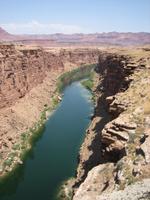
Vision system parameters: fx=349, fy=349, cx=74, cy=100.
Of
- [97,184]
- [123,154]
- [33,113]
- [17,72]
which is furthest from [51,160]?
[17,72]

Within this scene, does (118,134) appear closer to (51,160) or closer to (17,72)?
(51,160)

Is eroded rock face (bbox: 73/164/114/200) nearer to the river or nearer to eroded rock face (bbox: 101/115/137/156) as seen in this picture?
eroded rock face (bbox: 101/115/137/156)

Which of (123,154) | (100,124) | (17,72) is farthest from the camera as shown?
(17,72)

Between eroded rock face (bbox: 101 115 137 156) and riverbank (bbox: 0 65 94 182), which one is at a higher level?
eroded rock face (bbox: 101 115 137 156)

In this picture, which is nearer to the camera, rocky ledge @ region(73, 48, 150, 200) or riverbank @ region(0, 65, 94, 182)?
rocky ledge @ region(73, 48, 150, 200)

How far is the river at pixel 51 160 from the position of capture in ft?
118

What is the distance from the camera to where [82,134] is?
169ft

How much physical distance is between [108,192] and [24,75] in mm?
48698

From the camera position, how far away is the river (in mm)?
36094

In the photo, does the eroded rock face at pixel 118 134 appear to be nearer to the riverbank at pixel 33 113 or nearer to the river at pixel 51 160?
the river at pixel 51 160

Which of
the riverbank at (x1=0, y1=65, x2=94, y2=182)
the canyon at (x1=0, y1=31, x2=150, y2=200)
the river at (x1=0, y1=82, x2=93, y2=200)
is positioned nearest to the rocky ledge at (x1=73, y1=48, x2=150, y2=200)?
the canyon at (x1=0, y1=31, x2=150, y2=200)

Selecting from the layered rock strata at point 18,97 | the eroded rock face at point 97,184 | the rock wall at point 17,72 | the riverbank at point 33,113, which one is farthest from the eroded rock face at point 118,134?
the rock wall at point 17,72

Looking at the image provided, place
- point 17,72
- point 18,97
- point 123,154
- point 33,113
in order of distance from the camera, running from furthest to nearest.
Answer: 1. point 17,72
2. point 18,97
3. point 33,113
4. point 123,154

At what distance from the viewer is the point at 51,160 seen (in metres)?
42.9
